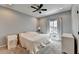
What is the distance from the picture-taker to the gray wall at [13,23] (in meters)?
1.42

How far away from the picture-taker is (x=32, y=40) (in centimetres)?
145

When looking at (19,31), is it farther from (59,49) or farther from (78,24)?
(78,24)

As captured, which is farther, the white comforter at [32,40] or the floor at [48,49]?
the white comforter at [32,40]

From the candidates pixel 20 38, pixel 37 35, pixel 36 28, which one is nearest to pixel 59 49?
pixel 37 35

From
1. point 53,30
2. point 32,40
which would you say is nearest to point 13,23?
point 32,40

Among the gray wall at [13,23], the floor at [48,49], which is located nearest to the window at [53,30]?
the floor at [48,49]

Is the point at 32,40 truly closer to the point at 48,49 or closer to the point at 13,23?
the point at 48,49

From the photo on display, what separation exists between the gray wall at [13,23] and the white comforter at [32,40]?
0.35 ft

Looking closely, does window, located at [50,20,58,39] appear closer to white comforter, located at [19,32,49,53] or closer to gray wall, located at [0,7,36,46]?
white comforter, located at [19,32,49,53]

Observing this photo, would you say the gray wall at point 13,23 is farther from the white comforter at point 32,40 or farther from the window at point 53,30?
the window at point 53,30

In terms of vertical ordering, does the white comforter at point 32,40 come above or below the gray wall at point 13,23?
below

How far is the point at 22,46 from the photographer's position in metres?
1.48

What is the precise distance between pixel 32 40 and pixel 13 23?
1.59 feet

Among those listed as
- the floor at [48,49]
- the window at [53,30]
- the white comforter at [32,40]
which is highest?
the window at [53,30]
